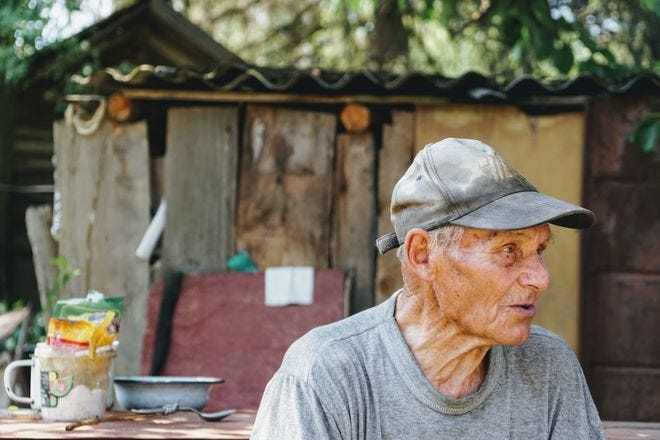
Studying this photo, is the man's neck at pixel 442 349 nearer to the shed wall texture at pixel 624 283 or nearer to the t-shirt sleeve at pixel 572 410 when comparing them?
the t-shirt sleeve at pixel 572 410

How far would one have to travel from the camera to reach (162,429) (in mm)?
3430

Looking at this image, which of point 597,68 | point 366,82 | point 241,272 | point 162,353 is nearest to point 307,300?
point 241,272

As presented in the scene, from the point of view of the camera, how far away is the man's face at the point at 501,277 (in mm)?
2479

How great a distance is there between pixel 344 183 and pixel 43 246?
6.21 ft

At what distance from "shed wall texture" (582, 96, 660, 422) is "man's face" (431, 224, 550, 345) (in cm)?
386

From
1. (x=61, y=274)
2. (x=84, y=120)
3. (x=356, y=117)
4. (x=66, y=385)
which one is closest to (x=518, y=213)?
(x=66, y=385)

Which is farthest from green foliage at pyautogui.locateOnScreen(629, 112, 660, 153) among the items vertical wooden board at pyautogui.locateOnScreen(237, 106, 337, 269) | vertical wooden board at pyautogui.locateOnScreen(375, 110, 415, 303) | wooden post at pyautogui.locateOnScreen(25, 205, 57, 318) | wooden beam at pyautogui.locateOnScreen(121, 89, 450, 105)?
wooden post at pyautogui.locateOnScreen(25, 205, 57, 318)

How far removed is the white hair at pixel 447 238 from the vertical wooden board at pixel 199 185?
A: 3.93 meters

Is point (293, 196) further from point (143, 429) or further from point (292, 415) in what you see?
point (292, 415)

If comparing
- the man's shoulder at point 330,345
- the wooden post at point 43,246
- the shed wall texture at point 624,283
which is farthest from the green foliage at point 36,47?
the man's shoulder at point 330,345

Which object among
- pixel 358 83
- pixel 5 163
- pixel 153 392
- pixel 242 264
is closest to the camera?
pixel 153 392

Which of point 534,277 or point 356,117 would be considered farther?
point 356,117

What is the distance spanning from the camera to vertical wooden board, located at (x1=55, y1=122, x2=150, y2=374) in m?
6.46

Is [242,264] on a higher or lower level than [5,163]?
lower
